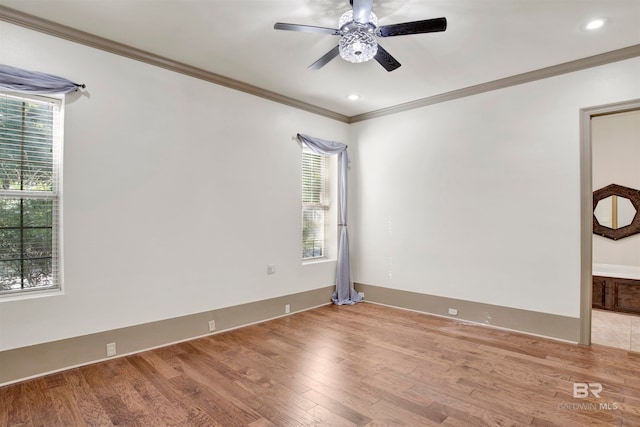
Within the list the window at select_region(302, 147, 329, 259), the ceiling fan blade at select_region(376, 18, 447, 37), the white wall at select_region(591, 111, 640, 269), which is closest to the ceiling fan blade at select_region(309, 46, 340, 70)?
the ceiling fan blade at select_region(376, 18, 447, 37)

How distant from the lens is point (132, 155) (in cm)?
334

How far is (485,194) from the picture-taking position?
4.27m

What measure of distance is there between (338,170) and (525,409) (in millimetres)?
3919

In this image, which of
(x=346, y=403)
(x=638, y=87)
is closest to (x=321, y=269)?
(x=346, y=403)

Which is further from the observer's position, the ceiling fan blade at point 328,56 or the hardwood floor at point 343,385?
the ceiling fan blade at point 328,56

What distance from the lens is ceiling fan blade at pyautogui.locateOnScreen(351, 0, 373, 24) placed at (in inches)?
93.8

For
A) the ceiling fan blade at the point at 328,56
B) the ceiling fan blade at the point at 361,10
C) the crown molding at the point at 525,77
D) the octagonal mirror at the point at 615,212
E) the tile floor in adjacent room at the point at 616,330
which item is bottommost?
the tile floor in adjacent room at the point at 616,330

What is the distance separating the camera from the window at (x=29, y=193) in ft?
9.22

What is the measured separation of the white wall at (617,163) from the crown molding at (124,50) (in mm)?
4983

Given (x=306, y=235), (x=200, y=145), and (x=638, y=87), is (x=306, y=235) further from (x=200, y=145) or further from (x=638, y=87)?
(x=638, y=87)

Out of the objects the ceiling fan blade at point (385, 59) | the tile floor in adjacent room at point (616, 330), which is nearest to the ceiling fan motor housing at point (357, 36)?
the ceiling fan blade at point (385, 59)

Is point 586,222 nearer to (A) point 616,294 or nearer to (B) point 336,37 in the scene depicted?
(A) point 616,294

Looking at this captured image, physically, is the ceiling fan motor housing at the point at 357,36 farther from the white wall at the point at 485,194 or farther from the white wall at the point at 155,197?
the white wall at the point at 485,194

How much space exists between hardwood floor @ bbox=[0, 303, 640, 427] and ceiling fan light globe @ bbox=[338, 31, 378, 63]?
2621mm
